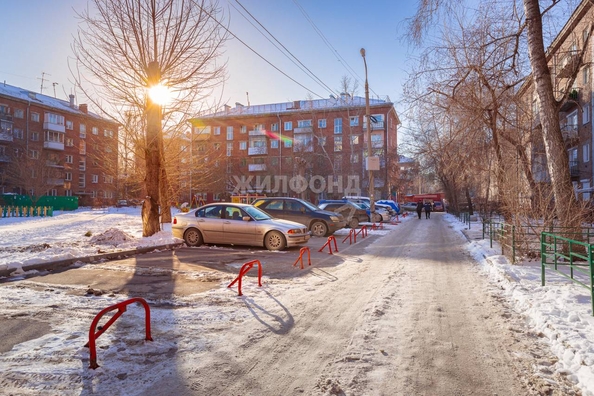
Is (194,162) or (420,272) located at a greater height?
(194,162)

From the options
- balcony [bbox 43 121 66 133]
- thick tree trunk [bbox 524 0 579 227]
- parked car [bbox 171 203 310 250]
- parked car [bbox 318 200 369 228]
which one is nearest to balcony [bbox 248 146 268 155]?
balcony [bbox 43 121 66 133]

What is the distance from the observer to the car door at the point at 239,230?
39.5ft

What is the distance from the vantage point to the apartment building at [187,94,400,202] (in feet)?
139

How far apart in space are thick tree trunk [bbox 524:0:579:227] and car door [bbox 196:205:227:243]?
9.13 metres

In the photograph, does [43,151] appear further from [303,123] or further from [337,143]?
[337,143]

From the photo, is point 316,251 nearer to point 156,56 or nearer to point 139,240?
point 139,240

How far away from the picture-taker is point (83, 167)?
6031 cm

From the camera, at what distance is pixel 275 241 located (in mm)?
11852

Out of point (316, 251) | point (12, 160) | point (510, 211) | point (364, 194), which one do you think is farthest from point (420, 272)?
point (12, 160)

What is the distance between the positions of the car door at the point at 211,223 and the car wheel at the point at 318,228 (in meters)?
5.04

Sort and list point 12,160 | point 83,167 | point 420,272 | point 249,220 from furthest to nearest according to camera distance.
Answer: point 83,167, point 12,160, point 249,220, point 420,272

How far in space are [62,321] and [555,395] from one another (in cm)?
527

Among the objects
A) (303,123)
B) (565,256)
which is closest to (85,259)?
(565,256)

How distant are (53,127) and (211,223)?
54.3 meters
